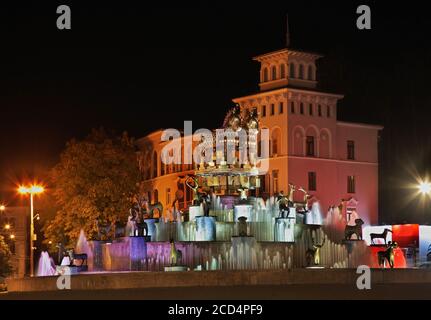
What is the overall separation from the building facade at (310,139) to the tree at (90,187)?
1204 cm

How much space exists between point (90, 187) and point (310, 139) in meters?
20.1

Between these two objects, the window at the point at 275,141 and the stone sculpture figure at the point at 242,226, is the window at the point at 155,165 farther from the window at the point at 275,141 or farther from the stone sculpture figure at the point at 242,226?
the stone sculpture figure at the point at 242,226

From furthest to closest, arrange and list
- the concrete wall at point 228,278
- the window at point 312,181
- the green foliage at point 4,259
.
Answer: the window at point 312,181, the green foliage at point 4,259, the concrete wall at point 228,278

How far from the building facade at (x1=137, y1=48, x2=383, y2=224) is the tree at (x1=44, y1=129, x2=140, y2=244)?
1204 centimetres

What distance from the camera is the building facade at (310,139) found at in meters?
88.8

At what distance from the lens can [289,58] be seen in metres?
90.8

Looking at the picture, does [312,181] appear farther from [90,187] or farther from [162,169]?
[162,169]

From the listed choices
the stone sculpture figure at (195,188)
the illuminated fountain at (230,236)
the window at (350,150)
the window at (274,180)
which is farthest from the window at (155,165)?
the stone sculpture figure at (195,188)

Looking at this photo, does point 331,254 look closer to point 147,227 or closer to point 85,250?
point 147,227

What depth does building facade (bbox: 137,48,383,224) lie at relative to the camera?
291 feet

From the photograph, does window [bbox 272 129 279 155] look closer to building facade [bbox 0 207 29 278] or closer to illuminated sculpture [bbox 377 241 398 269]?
building facade [bbox 0 207 29 278]

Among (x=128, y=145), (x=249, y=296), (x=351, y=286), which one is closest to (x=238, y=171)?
(x=351, y=286)

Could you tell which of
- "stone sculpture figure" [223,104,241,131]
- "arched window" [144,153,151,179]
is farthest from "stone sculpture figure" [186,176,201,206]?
"arched window" [144,153,151,179]
